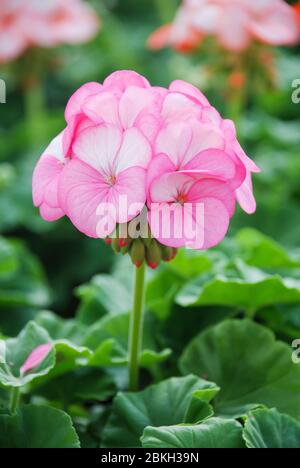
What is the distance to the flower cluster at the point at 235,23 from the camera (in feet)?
4.83

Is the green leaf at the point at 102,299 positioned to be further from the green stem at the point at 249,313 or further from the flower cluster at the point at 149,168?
the flower cluster at the point at 149,168

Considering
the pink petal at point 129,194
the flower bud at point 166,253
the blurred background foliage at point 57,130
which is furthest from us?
the blurred background foliage at point 57,130

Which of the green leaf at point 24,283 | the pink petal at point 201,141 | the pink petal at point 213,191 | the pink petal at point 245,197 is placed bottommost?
the green leaf at point 24,283

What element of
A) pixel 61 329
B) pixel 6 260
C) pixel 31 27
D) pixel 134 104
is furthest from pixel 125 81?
pixel 31 27

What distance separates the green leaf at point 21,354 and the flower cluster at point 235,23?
726 millimetres

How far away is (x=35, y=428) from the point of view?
0.89 meters

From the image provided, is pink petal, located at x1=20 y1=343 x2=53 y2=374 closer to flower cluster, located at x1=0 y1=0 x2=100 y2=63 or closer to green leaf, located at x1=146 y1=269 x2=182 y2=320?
green leaf, located at x1=146 y1=269 x2=182 y2=320

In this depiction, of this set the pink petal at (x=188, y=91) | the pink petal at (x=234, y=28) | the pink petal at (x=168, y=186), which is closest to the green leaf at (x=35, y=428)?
the pink petal at (x=168, y=186)

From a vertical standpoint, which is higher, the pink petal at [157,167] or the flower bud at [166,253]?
the pink petal at [157,167]

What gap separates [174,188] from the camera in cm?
82

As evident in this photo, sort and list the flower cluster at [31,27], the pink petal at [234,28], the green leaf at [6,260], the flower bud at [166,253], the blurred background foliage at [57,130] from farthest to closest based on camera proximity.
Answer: the flower cluster at [31,27], the blurred background foliage at [57,130], the pink petal at [234,28], the green leaf at [6,260], the flower bud at [166,253]

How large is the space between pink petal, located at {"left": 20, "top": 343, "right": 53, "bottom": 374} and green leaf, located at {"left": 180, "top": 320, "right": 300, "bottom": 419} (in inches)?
7.8

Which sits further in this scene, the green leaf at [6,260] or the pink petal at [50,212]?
the green leaf at [6,260]

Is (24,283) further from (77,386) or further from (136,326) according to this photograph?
(136,326)
